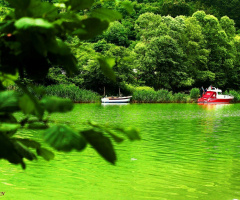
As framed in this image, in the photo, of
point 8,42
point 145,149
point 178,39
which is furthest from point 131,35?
point 8,42

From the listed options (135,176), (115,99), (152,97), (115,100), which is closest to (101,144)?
(135,176)

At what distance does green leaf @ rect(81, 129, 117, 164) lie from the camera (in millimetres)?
877

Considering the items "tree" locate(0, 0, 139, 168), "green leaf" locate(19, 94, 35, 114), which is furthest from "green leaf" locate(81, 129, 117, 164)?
"green leaf" locate(19, 94, 35, 114)

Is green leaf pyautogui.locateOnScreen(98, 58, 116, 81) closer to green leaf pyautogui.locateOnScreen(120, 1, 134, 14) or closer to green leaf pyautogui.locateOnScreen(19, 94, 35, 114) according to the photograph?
green leaf pyautogui.locateOnScreen(120, 1, 134, 14)

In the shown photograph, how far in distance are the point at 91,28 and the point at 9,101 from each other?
0.78ft

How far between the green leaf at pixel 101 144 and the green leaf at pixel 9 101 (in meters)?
0.14

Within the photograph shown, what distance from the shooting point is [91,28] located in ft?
3.08

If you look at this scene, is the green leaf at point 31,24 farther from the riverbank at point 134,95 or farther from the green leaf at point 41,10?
the riverbank at point 134,95

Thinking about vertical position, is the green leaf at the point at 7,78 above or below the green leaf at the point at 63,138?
above

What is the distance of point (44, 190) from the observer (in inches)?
233

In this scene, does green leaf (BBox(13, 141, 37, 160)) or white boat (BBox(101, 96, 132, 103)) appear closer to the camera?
green leaf (BBox(13, 141, 37, 160))

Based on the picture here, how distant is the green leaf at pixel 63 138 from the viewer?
2.58 ft

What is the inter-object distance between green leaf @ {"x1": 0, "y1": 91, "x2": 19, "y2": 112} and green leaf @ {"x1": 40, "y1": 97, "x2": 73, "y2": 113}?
0.16 ft

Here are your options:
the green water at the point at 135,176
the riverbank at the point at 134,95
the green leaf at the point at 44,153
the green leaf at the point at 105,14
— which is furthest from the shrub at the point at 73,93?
the green leaf at the point at 105,14
